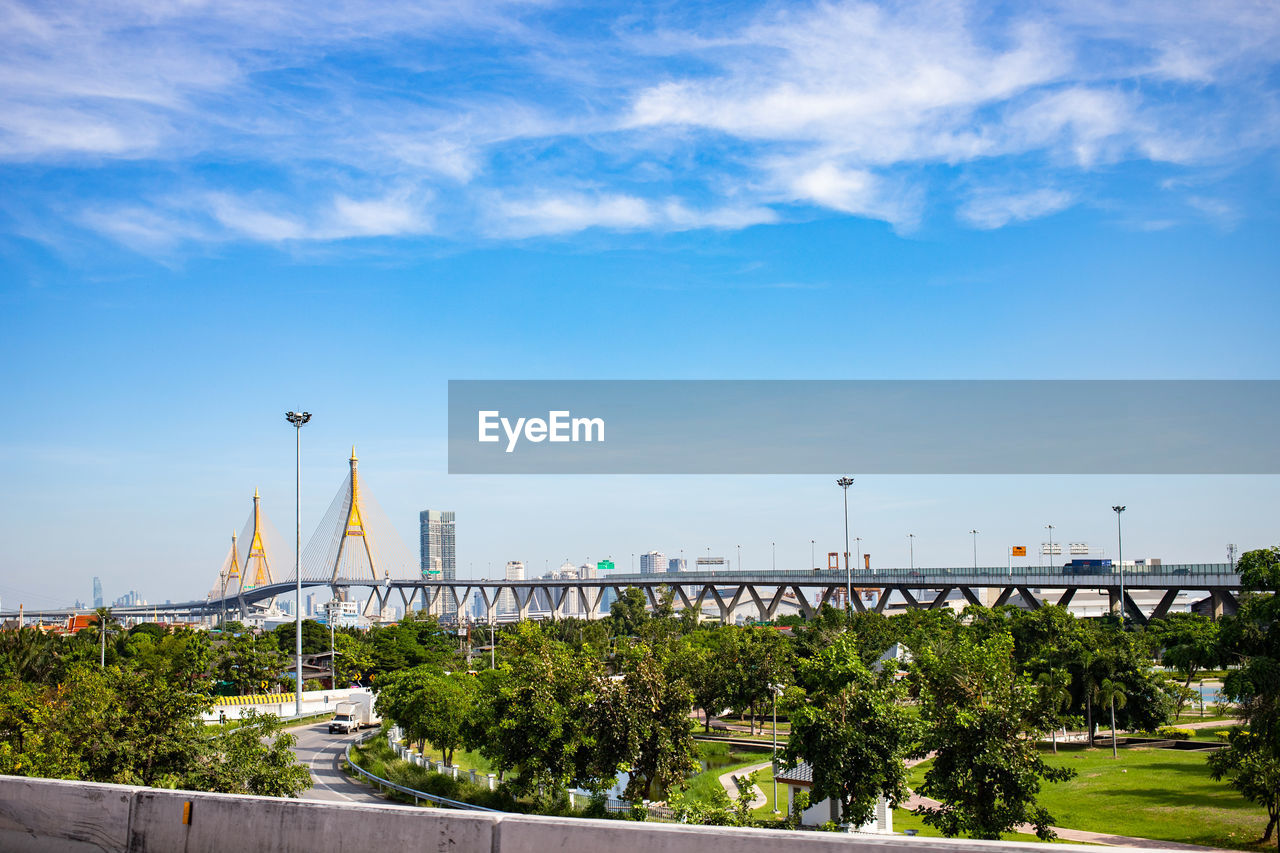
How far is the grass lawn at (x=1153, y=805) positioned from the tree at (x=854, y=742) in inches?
167

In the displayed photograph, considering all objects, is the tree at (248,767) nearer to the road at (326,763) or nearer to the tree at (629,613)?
the road at (326,763)

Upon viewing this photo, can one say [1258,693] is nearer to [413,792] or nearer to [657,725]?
[657,725]

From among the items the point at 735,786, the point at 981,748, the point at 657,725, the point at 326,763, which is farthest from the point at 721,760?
the point at 981,748

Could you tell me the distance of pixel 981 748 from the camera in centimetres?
2000

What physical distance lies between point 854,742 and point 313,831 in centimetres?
1493

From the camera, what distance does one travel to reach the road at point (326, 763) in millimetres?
32875

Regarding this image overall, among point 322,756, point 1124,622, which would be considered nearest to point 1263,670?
point 322,756

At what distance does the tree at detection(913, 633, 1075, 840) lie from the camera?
19703 mm

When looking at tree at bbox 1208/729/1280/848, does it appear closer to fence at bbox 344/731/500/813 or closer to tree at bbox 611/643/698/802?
tree at bbox 611/643/698/802

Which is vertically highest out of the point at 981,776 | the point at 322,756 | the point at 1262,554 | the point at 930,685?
the point at 1262,554

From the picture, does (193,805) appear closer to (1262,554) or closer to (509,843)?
(509,843)

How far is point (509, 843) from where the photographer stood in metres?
7.09

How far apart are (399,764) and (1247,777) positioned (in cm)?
2849

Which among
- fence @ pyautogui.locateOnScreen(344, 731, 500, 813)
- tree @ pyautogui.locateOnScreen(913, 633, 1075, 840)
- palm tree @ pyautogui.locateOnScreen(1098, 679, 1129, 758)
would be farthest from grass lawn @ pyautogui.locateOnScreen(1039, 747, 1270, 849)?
fence @ pyautogui.locateOnScreen(344, 731, 500, 813)
